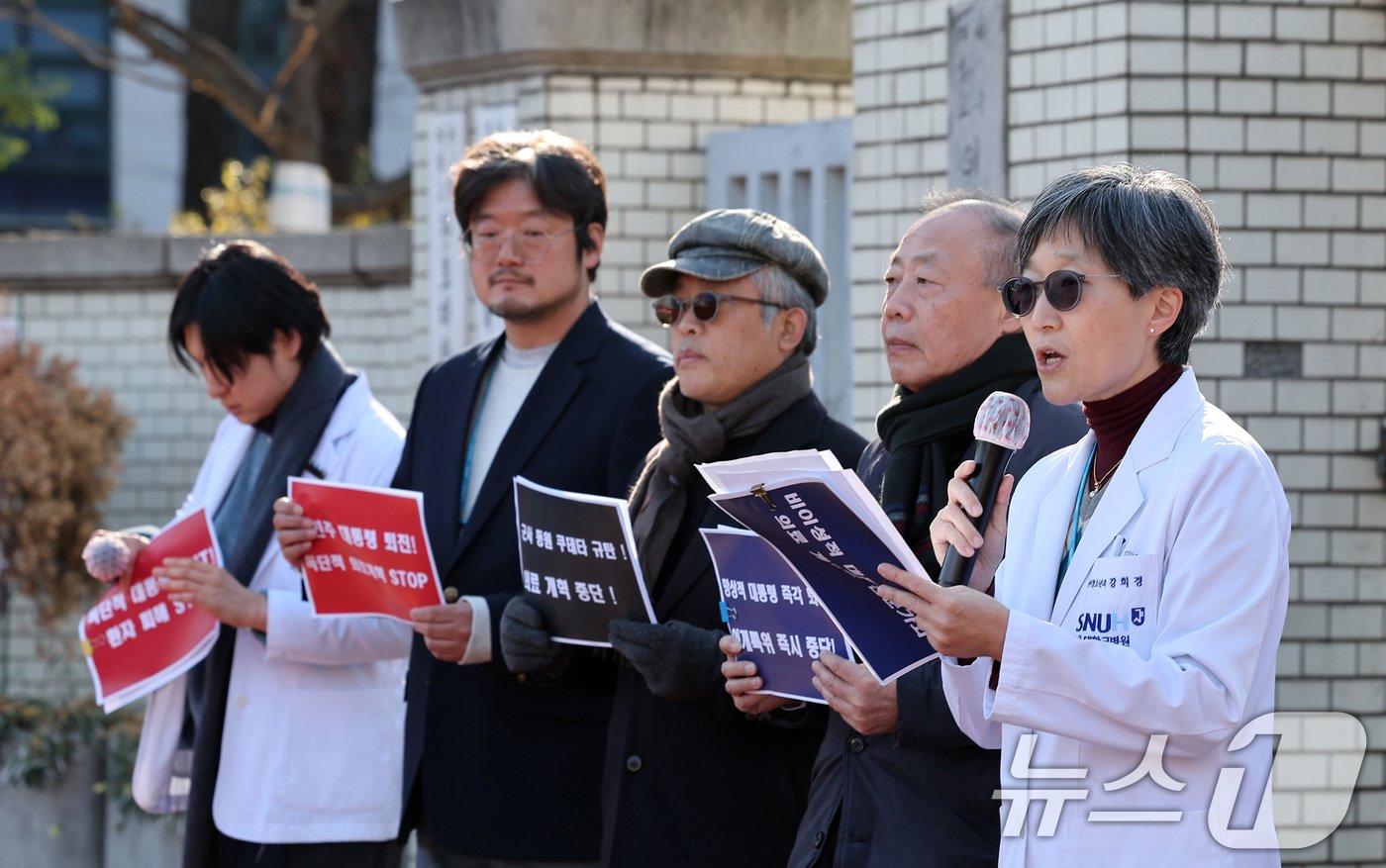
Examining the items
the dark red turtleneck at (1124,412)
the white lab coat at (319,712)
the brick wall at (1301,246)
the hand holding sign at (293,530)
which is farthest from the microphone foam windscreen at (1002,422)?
the brick wall at (1301,246)

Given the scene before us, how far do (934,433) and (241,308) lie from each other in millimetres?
2304

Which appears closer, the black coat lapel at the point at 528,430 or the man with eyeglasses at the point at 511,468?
the man with eyeglasses at the point at 511,468

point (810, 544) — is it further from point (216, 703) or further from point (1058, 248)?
point (216, 703)

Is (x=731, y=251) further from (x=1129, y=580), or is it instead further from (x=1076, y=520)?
(x=1129, y=580)

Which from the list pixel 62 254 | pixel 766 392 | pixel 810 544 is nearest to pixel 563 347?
pixel 766 392

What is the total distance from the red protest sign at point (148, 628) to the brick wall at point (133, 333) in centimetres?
508

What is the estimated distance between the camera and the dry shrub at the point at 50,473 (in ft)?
31.8

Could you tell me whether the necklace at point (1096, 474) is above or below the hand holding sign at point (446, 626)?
above

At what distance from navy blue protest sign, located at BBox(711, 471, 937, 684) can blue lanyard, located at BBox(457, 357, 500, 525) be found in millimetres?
1677

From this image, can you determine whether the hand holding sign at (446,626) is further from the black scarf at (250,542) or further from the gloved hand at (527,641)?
the black scarf at (250,542)

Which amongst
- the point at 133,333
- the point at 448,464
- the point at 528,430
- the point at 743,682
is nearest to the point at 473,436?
the point at 448,464

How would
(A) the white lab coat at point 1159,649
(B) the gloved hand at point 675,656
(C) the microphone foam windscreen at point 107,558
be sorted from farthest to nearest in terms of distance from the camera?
→ 1. (C) the microphone foam windscreen at point 107,558
2. (B) the gloved hand at point 675,656
3. (A) the white lab coat at point 1159,649

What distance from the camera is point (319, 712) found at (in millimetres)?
5102

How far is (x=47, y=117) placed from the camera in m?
15.6
